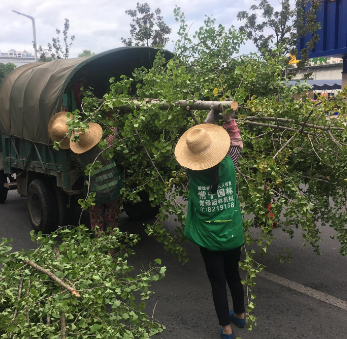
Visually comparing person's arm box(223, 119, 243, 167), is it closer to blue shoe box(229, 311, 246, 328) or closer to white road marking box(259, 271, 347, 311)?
blue shoe box(229, 311, 246, 328)

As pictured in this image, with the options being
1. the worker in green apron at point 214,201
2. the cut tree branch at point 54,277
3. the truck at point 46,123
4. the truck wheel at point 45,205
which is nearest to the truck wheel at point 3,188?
the truck at point 46,123

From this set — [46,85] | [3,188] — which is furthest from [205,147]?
[3,188]

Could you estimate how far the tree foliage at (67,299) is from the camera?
2.71 metres

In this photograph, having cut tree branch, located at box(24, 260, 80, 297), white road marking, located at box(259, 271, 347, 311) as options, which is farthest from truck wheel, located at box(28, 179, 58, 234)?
white road marking, located at box(259, 271, 347, 311)

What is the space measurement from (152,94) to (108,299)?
2181 millimetres

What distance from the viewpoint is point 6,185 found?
764 cm

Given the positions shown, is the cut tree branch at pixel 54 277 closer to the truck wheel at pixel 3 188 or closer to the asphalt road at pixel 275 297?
the asphalt road at pixel 275 297

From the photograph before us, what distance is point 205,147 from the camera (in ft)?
10.4

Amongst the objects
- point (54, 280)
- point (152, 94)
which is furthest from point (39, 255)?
point (152, 94)

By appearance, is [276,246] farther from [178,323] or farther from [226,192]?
[226,192]

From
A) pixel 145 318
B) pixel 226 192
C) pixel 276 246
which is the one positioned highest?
pixel 226 192

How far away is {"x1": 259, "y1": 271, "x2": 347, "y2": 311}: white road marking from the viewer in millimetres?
4050

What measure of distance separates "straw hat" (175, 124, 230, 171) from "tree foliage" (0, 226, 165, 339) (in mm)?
867

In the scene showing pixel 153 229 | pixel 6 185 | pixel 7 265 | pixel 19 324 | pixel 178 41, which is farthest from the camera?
pixel 6 185
